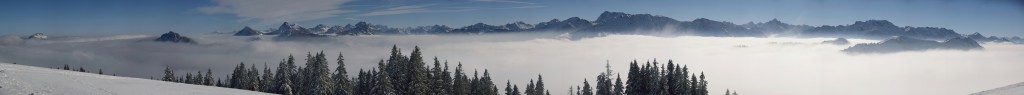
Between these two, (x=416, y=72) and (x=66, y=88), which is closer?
(x=66, y=88)

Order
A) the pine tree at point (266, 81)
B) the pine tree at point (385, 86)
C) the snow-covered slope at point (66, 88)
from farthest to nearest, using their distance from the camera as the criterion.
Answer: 1. the pine tree at point (266, 81)
2. the pine tree at point (385, 86)
3. the snow-covered slope at point (66, 88)

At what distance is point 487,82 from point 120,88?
68.5 meters

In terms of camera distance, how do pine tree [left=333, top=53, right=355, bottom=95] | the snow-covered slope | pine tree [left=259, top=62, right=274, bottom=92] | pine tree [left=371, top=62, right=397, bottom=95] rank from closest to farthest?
1. the snow-covered slope
2. pine tree [left=371, top=62, right=397, bottom=95]
3. pine tree [left=333, top=53, right=355, bottom=95]
4. pine tree [left=259, top=62, right=274, bottom=92]

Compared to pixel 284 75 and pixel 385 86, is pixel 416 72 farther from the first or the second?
pixel 284 75

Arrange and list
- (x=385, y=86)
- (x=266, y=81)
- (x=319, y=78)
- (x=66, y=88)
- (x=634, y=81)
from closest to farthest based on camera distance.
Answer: (x=66, y=88)
(x=385, y=86)
(x=319, y=78)
(x=634, y=81)
(x=266, y=81)

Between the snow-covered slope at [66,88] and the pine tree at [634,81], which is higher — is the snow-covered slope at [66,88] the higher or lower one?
the higher one

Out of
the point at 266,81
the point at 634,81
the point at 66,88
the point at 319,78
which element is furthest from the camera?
the point at 266,81

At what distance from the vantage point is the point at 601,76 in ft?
358

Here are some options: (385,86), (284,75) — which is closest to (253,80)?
(284,75)

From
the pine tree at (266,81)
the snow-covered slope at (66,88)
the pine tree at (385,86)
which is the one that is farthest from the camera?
the pine tree at (266,81)

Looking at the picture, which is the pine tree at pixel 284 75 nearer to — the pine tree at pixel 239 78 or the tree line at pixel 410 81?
the tree line at pixel 410 81

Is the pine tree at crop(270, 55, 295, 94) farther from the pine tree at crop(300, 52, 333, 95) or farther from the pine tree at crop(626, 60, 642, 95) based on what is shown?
the pine tree at crop(626, 60, 642, 95)

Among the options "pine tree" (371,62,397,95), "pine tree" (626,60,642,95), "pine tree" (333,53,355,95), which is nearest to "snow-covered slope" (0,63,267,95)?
"pine tree" (371,62,397,95)

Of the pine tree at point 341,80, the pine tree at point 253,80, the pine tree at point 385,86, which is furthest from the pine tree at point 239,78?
the pine tree at point 385,86
